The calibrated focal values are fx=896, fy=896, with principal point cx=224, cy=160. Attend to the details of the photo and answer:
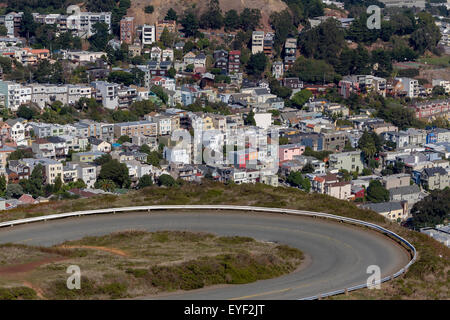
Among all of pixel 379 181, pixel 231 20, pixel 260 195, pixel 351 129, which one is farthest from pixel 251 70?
pixel 260 195

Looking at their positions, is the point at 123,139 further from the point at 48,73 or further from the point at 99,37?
the point at 99,37

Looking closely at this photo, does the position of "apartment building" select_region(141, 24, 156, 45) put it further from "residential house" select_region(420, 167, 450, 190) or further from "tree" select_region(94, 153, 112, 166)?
"residential house" select_region(420, 167, 450, 190)

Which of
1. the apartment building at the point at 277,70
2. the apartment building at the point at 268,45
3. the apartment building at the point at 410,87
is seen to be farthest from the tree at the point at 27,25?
the apartment building at the point at 410,87

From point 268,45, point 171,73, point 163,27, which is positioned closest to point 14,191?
point 171,73

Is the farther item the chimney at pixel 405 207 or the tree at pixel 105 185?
the chimney at pixel 405 207

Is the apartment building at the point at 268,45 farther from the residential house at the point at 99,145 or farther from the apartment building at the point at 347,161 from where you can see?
the residential house at the point at 99,145

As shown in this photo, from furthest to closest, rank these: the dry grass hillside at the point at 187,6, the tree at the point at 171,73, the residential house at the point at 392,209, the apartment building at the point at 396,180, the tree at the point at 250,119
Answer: the dry grass hillside at the point at 187,6 → the tree at the point at 171,73 → the tree at the point at 250,119 → the apartment building at the point at 396,180 → the residential house at the point at 392,209

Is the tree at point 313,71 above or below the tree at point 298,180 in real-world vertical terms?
above
